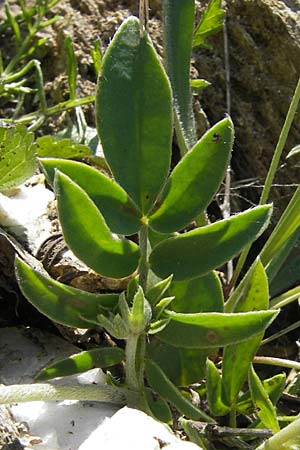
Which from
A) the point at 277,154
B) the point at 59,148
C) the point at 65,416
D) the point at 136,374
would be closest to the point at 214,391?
the point at 136,374

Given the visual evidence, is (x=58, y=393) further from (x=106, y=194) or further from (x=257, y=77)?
(x=257, y=77)

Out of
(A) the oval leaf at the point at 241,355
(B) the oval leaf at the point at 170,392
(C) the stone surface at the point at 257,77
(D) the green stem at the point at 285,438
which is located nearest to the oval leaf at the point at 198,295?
(A) the oval leaf at the point at 241,355

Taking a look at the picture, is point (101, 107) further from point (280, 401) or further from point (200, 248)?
point (280, 401)

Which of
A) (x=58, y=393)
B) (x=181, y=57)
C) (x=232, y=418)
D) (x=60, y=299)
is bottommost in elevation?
(x=232, y=418)

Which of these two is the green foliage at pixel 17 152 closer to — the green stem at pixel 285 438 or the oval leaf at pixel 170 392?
the oval leaf at pixel 170 392

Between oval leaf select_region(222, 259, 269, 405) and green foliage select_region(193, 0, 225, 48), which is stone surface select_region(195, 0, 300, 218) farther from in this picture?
oval leaf select_region(222, 259, 269, 405)

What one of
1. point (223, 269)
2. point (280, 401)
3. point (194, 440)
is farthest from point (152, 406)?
point (223, 269)
